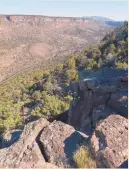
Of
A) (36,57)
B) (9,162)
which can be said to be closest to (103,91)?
(9,162)

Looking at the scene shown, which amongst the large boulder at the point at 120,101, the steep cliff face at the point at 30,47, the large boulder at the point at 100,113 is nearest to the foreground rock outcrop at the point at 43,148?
the large boulder at the point at 120,101

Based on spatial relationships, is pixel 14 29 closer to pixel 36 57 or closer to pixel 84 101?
pixel 36 57

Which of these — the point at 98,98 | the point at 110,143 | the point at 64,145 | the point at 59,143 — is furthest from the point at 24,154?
the point at 98,98

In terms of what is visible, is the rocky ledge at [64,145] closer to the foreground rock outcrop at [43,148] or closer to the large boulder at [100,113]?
the foreground rock outcrop at [43,148]

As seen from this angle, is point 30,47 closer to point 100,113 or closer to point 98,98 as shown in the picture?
point 98,98

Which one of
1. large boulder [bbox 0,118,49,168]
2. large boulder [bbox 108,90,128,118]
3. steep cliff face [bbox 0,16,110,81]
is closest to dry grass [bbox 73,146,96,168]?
large boulder [bbox 0,118,49,168]

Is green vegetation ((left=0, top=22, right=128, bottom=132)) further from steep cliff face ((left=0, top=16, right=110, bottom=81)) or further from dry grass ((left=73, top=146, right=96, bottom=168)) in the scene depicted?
steep cliff face ((left=0, top=16, right=110, bottom=81))
